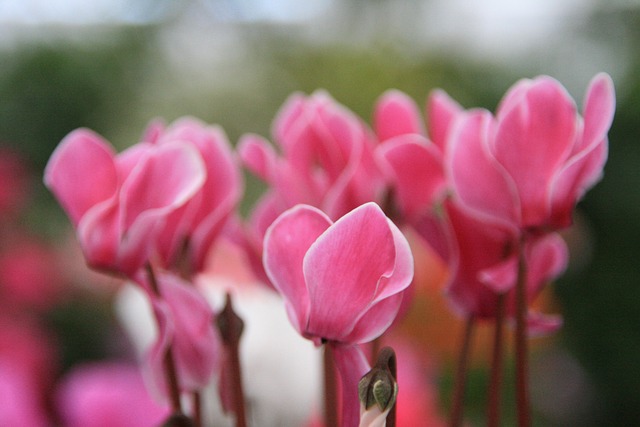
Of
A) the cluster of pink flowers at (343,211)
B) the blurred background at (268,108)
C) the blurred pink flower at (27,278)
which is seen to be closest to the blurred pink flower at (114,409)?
the cluster of pink flowers at (343,211)

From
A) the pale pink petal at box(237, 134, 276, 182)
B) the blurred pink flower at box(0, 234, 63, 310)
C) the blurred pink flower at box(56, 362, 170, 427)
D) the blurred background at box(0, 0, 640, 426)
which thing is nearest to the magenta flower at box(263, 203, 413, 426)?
the pale pink petal at box(237, 134, 276, 182)

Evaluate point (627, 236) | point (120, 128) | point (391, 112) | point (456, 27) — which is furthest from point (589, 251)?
point (456, 27)

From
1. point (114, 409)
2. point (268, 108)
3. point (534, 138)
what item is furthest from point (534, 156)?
point (268, 108)

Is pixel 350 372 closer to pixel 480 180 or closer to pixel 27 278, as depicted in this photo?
pixel 480 180

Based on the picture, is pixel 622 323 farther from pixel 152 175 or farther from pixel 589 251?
pixel 152 175

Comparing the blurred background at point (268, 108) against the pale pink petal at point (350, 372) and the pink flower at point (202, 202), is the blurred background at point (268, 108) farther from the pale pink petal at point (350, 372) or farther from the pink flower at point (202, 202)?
the pale pink petal at point (350, 372)

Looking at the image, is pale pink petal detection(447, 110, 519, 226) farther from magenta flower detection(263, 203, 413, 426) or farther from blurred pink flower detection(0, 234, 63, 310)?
blurred pink flower detection(0, 234, 63, 310)
